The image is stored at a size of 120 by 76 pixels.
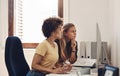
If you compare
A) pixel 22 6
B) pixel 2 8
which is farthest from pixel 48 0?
pixel 2 8

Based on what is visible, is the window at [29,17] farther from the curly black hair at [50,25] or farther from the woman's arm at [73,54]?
the curly black hair at [50,25]

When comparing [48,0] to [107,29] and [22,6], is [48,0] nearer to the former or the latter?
[22,6]

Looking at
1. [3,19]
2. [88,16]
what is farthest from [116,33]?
[3,19]

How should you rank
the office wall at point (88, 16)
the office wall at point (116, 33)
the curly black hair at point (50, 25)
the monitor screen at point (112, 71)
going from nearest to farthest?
the monitor screen at point (112, 71)
the office wall at point (116, 33)
the curly black hair at point (50, 25)
the office wall at point (88, 16)

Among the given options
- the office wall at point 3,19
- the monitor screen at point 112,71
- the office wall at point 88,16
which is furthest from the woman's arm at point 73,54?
the office wall at point 3,19

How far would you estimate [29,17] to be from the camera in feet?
12.4

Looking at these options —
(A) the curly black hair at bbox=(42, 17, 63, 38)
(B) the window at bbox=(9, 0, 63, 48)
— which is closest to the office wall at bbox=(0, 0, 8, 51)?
(B) the window at bbox=(9, 0, 63, 48)

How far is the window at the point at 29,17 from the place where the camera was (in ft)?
12.1

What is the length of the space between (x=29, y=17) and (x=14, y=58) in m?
1.69

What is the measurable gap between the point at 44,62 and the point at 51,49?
0.14m

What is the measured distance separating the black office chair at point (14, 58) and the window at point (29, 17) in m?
1.43

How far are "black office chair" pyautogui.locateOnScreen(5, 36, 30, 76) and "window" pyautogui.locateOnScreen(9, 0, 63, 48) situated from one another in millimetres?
1428

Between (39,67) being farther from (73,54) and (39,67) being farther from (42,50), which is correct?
(73,54)

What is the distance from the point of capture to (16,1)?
3723 mm
